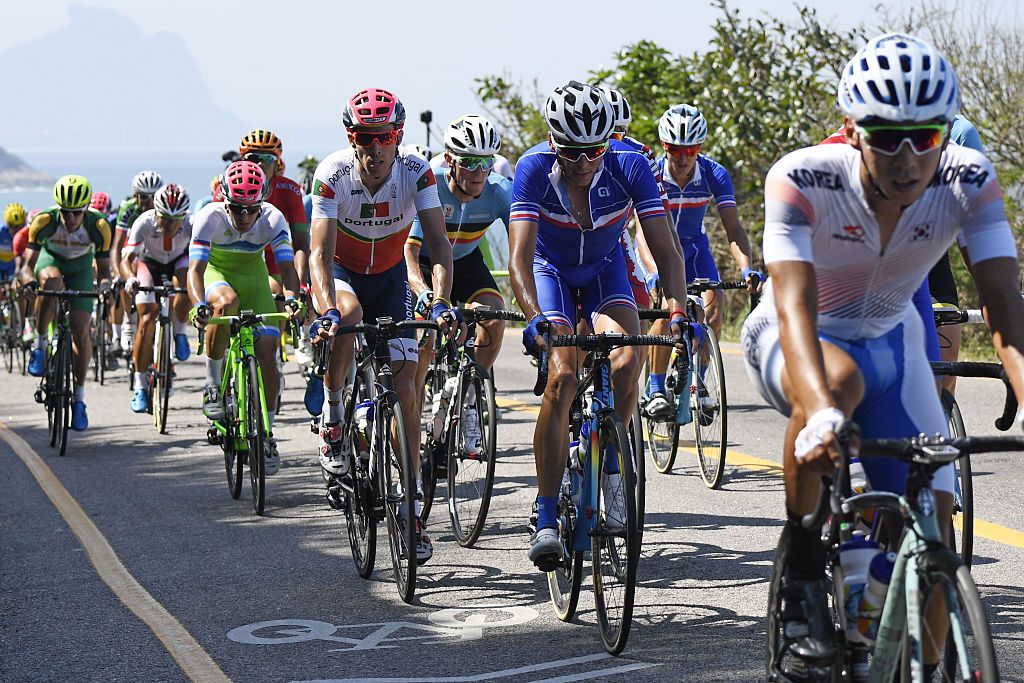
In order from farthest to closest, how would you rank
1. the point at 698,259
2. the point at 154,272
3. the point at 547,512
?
the point at 154,272
the point at 698,259
the point at 547,512

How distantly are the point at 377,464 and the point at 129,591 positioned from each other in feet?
4.34

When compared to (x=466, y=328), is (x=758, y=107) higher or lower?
higher

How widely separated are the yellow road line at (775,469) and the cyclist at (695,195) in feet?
2.99

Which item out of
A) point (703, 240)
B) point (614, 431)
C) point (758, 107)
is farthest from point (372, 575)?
point (758, 107)

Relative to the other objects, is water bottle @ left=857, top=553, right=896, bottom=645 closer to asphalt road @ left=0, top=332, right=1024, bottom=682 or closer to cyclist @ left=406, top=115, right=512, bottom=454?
asphalt road @ left=0, top=332, right=1024, bottom=682

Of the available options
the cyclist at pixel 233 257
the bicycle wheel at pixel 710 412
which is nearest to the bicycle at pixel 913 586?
the bicycle wheel at pixel 710 412

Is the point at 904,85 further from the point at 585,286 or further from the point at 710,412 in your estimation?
the point at 710,412

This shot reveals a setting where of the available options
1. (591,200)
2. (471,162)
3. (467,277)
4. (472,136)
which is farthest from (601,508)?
(467,277)

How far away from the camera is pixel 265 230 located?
1055cm

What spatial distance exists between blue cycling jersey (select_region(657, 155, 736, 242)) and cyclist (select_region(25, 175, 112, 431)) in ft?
16.9

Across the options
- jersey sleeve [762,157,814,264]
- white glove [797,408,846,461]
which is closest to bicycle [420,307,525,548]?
jersey sleeve [762,157,814,264]

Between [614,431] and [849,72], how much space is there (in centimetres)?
224

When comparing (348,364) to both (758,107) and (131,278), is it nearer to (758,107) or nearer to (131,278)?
(131,278)

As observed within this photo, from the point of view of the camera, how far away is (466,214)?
9766 mm
